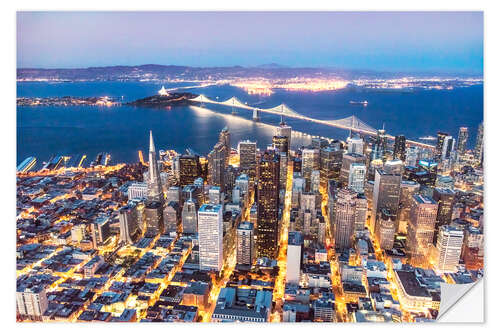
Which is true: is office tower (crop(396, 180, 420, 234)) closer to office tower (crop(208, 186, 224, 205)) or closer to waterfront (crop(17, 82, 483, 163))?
waterfront (crop(17, 82, 483, 163))

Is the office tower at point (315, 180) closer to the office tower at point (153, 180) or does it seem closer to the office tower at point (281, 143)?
the office tower at point (281, 143)

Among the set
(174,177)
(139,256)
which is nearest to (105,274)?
(139,256)

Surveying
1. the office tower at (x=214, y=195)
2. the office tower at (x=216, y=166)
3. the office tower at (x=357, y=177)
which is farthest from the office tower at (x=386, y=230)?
the office tower at (x=216, y=166)

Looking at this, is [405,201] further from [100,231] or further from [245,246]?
[100,231]

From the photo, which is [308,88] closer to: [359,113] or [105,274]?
[359,113]

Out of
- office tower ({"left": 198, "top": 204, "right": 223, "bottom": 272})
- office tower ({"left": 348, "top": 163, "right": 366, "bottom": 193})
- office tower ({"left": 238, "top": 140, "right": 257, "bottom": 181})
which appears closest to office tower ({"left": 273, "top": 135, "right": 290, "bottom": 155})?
office tower ({"left": 238, "top": 140, "right": 257, "bottom": 181})
